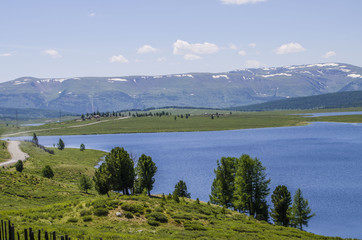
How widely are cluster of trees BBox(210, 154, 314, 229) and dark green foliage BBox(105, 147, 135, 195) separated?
63.9 ft

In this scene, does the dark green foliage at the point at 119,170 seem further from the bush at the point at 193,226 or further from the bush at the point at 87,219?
the bush at the point at 193,226

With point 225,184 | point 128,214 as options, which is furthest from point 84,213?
point 225,184

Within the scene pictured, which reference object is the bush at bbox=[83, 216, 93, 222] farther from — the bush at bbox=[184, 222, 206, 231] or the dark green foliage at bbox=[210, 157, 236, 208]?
the dark green foliage at bbox=[210, 157, 236, 208]

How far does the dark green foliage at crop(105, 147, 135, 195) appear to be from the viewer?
65.9 meters

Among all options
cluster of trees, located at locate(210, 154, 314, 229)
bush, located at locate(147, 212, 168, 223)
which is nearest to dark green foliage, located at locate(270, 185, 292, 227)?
cluster of trees, located at locate(210, 154, 314, 229)

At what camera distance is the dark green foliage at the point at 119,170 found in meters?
65.9

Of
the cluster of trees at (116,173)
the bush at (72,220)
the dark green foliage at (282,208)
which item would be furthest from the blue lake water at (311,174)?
the bush at (72,220)

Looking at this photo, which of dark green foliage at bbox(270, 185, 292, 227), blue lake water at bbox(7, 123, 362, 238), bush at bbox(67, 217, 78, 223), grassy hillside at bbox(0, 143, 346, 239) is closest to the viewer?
grassy hillside at bbox(0, 143, 346, 239)

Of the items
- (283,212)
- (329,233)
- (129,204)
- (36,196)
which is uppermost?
(129,204)

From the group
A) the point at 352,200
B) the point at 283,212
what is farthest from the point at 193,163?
the point at 283,212

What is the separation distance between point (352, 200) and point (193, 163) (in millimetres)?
69643

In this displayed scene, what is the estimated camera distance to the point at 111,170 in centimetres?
6606

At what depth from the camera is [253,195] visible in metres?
65.7

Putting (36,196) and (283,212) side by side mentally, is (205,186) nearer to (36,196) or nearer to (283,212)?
(283,212)
